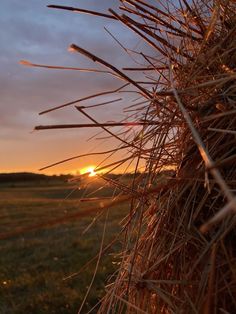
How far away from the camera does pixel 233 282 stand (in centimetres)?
155

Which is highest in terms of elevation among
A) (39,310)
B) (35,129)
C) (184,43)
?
(184,43)

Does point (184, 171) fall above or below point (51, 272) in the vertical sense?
above

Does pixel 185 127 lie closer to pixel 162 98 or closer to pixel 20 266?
pixel 162 98

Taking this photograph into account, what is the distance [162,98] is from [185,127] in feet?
0.64

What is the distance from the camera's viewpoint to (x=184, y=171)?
1.82m

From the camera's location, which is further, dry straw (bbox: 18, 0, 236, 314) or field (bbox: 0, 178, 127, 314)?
field (bbox: 0, 178, 127, 314)

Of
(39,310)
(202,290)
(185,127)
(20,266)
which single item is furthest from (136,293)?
(20,266)

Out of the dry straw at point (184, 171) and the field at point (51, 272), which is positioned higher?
the dry straw at point (184, 171)

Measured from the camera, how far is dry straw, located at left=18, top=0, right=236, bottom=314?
1632 mm

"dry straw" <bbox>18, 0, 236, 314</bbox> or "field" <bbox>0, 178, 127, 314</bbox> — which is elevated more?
"dry straw" <bbox>18, 0, 236, 314</bbox>

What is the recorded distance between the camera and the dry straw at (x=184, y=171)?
1.63m

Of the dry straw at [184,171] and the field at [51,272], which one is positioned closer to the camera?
the dry straw at [184,171]

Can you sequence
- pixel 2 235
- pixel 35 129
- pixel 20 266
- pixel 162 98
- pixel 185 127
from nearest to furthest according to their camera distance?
pixel 2 235, pixel 35 129, pixel 185 127, pixel 162 98, pixel 20 266

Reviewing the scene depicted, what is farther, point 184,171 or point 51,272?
point 51,272
